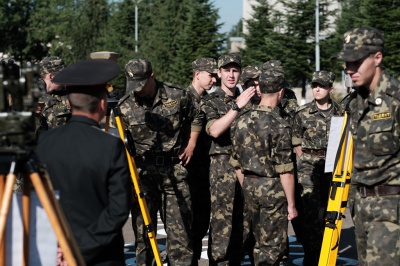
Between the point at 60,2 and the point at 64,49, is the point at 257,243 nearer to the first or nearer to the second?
the point at 64,49

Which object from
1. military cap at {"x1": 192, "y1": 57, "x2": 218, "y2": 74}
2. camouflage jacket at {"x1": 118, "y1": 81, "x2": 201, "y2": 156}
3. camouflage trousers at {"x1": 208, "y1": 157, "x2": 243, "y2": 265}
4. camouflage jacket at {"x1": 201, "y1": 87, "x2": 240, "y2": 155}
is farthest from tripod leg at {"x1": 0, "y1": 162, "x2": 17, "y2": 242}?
military cap at {"x1": 192, "y1": 57, "x2": 218, "y2": 74}

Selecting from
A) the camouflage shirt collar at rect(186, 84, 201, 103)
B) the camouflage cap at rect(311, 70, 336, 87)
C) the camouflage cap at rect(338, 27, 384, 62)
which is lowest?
the camouflage shirt collar at rect(186, 84, 201, 103)

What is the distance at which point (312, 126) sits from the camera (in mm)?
10477

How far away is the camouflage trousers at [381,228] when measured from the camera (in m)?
6.20

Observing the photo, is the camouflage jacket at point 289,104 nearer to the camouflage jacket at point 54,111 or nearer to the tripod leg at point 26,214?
the camouflage jacket at point 54,111

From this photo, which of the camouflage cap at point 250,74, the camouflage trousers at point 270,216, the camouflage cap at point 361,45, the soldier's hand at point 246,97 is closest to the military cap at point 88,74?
the camouflage cap at point 361,45

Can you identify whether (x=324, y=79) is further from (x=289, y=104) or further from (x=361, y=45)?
(x=361, y=45)

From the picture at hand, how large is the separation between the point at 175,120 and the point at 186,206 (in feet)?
2.83

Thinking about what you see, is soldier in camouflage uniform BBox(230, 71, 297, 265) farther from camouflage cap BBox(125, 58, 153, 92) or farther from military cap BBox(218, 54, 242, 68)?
military cap BBox(218, 54, 242, 68)

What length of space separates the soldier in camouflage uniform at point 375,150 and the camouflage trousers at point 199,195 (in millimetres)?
3559

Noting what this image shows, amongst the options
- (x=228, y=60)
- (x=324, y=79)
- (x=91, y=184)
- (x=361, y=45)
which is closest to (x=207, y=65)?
(x=228, y=60)

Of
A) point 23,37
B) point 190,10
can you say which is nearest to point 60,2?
point 23,37

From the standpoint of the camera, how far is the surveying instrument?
13.9ft

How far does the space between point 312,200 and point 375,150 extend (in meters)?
3.71
